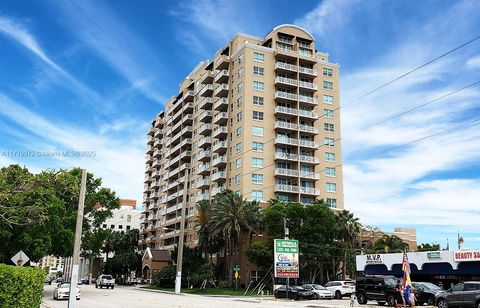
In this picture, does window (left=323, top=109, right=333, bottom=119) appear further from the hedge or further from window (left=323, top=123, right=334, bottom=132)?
the hedge

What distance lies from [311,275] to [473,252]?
2788 centimetres

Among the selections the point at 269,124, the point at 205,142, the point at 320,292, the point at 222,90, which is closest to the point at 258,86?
the point at 269,124

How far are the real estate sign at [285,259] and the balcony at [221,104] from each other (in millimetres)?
45364

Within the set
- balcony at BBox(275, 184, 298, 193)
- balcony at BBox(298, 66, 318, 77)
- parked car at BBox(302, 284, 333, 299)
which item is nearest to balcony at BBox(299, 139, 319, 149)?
balcony at BBox(275, 184, 298, 193)

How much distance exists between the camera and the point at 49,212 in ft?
128

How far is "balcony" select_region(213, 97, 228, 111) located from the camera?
286ft

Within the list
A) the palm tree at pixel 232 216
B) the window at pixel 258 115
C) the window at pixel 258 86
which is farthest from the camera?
the window at pixel 258 86

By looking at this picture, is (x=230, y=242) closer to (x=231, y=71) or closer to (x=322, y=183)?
(x=322, y=183)

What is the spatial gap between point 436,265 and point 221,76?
53.8 m

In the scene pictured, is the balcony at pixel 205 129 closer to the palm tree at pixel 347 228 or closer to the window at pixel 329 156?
the window at pixel 329 156

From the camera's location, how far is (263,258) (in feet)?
206

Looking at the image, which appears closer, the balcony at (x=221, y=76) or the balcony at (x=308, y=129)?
the balcony at (x=308, y=129)

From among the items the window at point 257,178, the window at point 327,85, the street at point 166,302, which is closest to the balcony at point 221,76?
the window at point 327,85

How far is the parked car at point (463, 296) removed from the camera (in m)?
26.4
